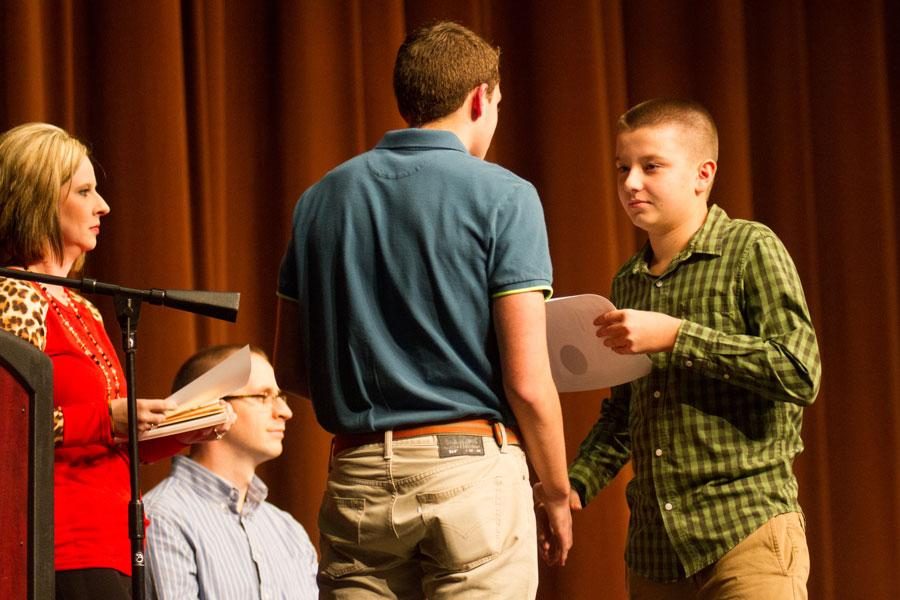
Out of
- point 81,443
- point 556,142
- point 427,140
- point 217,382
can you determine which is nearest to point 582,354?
point 427,140

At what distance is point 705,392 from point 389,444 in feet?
2.35

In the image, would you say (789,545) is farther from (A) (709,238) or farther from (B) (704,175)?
(B) (704,175)

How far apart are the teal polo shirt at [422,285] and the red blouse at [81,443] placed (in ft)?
1.73

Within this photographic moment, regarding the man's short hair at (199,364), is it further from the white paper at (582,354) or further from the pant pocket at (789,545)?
the pant pocket at (789,545)

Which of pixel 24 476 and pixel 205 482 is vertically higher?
pixel 24 476

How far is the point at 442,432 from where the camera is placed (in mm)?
1781

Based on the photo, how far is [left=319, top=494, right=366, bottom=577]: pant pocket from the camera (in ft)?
5.90

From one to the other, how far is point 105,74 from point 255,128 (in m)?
0.49

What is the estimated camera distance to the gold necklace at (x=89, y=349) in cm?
225

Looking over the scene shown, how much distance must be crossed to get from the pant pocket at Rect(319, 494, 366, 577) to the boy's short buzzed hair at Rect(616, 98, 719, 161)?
3.50 feet

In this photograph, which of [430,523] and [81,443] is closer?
[430,523]

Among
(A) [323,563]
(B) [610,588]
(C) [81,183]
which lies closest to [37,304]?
(C) [81,183]

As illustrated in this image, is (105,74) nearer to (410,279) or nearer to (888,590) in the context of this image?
(410,279)

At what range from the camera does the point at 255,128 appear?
361 centimetres
